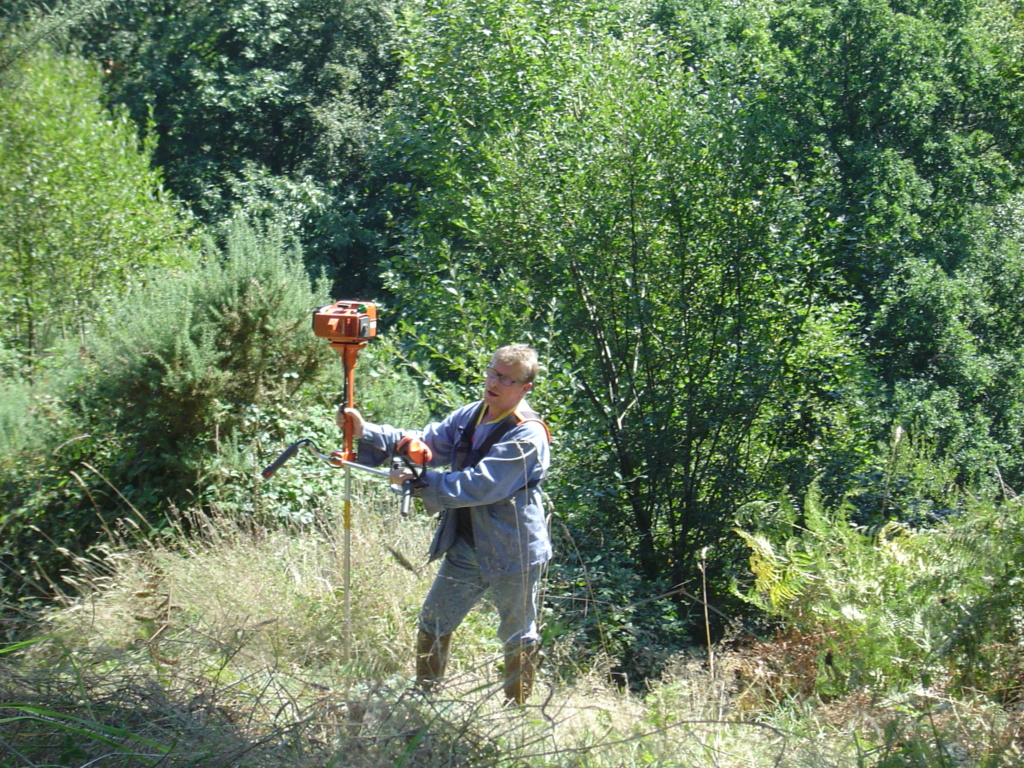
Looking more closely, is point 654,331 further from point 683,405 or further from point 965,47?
point 965,47

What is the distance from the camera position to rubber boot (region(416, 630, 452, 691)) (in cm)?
410

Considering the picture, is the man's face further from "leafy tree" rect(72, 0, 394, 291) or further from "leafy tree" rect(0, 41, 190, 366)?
"leafy tree" rect(72, 0, 394, 291)

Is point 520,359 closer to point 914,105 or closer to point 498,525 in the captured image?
point 498,525

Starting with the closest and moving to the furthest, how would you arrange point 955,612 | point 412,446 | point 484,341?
point 412,446, point 955,612, point 484,341

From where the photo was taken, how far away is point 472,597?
418 cm

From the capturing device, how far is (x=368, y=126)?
18.6 metres

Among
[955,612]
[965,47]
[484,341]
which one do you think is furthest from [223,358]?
[965,47]

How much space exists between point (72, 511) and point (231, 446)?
1113 millimetres

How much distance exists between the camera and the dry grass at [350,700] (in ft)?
10.5

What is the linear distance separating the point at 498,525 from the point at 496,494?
20 cm

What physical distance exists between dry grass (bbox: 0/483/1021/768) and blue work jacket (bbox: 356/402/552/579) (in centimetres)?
31

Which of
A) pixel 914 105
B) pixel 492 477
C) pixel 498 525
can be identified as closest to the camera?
pixel 492 477

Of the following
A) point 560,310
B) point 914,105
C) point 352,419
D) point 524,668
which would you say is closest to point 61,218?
point 560,310

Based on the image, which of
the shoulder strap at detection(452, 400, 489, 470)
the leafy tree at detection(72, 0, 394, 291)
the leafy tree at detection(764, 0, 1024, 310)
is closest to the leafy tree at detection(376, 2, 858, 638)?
the shoulder strap at detection(452, 400, 489, 470)
